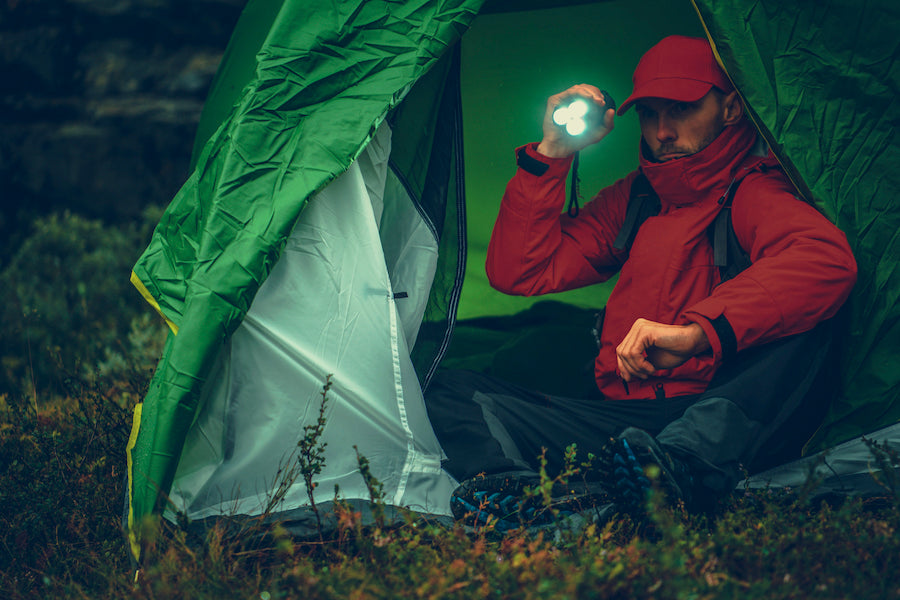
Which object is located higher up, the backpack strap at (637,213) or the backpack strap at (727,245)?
the backpack strap at (637,213)

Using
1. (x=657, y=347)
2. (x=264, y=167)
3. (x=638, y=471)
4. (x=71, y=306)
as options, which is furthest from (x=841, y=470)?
(x=71, y=306)

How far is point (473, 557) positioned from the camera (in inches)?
59.2

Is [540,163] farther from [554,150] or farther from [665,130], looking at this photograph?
[665,130]

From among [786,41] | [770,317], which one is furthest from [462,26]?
[770,317]

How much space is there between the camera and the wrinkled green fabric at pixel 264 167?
1752mm

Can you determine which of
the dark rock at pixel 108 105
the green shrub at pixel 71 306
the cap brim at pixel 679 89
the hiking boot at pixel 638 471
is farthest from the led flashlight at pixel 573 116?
the dark rock at pixel 108 105

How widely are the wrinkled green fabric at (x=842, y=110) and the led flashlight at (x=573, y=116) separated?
1.63 ft

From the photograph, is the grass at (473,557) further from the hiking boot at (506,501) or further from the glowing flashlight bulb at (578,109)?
the glowing flashlight bulb at (578,109)

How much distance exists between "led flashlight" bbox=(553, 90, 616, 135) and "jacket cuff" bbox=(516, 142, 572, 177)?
0.10 metres

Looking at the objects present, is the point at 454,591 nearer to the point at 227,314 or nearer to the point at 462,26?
the point at 227,314

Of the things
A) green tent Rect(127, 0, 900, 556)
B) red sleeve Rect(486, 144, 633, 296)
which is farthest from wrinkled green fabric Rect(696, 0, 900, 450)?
red sleeve Rect(486, 144, 633, 296)

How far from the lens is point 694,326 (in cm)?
187

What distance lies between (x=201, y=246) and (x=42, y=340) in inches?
117

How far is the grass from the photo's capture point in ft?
4.54
